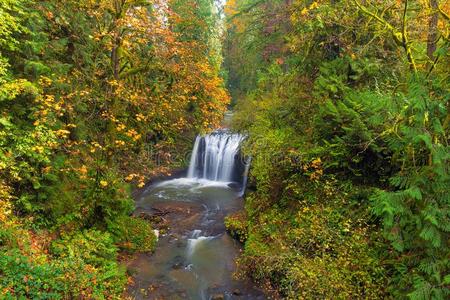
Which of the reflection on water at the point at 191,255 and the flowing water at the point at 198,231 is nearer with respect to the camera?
the reflection on water at the point at 191,255

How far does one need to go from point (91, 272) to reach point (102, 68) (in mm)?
6419

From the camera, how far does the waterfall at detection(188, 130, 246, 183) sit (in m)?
19.9

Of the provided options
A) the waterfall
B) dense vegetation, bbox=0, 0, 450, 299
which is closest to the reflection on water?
dense vegetation, bbox=0, 0, 450, 299

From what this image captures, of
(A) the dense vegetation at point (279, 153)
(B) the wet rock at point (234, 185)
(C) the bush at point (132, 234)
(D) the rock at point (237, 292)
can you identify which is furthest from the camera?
(B) the wet rock at point (234, 185)

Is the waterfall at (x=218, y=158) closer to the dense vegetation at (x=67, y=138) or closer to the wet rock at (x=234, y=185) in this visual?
the wet rock at (x=234, y=185)

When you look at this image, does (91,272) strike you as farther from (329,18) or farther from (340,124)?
(329,18)

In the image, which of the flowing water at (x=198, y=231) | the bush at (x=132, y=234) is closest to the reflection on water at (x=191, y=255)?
the flowing water at (x=198, y=231)

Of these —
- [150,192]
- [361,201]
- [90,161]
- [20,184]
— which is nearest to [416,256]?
[361,201]

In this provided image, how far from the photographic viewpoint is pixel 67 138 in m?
9.13

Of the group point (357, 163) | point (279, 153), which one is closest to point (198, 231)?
point (279, 153)

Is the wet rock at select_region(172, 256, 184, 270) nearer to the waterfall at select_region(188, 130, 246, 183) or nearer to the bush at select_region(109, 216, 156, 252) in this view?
the bush at select_region(109, 216, 156, 252)

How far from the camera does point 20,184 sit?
301 inches

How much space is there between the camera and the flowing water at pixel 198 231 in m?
9.06

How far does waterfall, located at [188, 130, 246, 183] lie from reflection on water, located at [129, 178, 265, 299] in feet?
9.27
